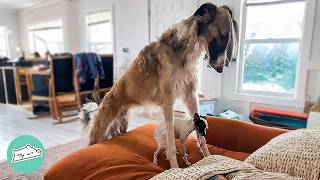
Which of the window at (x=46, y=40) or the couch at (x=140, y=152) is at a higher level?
the window at (x=46, y=40)

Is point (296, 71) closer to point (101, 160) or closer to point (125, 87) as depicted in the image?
point (125, 87)

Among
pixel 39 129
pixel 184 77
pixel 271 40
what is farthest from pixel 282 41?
pixel 39 129

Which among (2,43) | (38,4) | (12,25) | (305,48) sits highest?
(38,4)

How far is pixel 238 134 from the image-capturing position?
160 cm

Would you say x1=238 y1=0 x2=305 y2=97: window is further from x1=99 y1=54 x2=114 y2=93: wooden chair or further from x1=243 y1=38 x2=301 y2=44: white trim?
x1=99 y1=54 x2=114 y2=93: wooden chair

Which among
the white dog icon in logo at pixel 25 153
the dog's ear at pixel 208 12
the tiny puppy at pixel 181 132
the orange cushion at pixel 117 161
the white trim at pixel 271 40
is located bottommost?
the white dog icon in logo at pixel 25 153

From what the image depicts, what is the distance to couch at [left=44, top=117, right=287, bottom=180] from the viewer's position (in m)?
1.19

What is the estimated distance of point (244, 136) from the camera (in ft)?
5.17

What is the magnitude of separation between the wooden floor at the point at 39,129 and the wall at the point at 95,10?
1518mm

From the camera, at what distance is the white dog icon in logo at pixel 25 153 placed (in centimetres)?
147

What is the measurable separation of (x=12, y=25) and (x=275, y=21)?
7.96 m

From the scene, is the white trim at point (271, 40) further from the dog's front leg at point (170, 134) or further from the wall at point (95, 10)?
the dog's front leg at point (170, 134)

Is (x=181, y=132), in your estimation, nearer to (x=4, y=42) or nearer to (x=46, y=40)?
(x=46, y=40)

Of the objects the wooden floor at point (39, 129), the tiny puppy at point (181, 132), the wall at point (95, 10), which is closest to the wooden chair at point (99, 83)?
the wall at point (95, 10)
